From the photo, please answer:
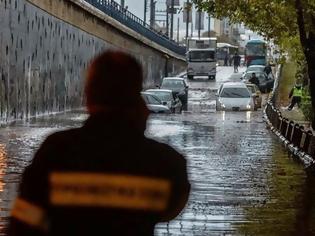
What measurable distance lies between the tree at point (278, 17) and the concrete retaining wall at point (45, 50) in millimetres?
10222

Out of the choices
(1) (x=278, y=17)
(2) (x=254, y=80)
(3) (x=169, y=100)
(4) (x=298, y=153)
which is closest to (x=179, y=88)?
(3) (x=169, y=100)

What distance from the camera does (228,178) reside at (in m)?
16.5

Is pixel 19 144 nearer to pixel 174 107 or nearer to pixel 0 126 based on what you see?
pixel 0 126

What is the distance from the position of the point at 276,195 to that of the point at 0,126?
1642cm

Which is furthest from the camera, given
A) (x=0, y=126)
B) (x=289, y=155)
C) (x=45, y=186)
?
(x=0, y=126)

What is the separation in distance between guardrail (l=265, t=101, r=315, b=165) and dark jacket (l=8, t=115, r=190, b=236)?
49.9 ft

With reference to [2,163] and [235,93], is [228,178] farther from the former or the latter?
[235,93]

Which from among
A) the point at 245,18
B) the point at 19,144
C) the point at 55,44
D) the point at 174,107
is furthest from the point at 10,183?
the point at 174,107

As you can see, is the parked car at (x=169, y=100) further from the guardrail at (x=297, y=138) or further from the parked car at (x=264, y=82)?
the parked car at (x=264, y=82)

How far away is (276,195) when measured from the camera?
47.1ft

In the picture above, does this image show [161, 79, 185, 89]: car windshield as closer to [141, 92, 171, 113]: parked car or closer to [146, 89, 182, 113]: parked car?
[146, 89, 182, 113]: parked car

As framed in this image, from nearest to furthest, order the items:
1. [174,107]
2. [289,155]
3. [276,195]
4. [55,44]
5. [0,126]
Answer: [276,195] → [289,155] → [0,126] → [55,44] → [174,107]

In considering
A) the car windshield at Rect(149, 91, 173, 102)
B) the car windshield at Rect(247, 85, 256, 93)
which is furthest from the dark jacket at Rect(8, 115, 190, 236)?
the car windshield at Rect(247, 85, 256, 93)

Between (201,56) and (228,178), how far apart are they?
67.9 m
